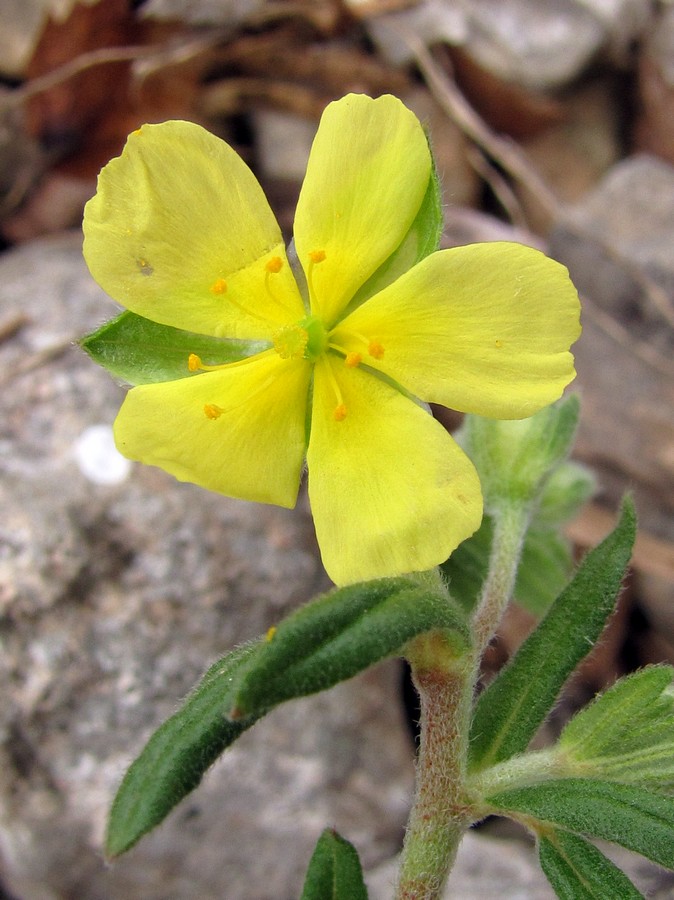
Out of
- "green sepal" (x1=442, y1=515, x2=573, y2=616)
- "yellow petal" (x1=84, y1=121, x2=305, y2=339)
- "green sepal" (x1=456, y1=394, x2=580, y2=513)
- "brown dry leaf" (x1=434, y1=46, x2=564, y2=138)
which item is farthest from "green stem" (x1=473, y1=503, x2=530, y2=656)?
"brown dry leaf" (x1=434, y1=46, x2=564, y2=138)

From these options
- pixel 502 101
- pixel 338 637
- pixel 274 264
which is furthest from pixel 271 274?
pixel 502 101

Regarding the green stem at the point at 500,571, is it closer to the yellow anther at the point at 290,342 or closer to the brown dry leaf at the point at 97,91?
the yellow anther at the point at 290,342

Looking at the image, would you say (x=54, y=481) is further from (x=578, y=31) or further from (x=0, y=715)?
(x=578, y=31)

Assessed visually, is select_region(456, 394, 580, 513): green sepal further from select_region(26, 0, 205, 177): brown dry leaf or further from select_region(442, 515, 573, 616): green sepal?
select_region(26, 0, 205, 177): brown dry leaf

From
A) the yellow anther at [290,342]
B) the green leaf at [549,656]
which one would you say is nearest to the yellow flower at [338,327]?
the yellow anther at [290,342]

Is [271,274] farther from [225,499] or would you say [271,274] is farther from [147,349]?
[225,499]

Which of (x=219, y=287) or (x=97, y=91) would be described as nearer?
(x=219, y=287)
